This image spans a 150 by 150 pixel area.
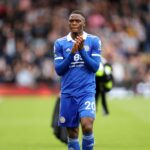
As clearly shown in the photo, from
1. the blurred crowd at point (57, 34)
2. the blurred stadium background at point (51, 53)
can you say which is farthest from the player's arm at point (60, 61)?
the blurred crowd at point (57, 34)

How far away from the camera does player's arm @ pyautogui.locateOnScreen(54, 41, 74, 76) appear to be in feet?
37.0

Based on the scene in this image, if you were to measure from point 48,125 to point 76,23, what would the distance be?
8.75 m

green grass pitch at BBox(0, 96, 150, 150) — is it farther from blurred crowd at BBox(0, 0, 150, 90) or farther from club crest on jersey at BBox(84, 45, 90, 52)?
club crest on jersey at BBox(84, 45, 90, 52)

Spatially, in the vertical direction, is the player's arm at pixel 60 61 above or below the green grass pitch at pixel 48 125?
above

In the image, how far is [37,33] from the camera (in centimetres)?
3191

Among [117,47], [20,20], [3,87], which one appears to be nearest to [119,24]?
[117,47]

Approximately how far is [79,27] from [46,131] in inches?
287

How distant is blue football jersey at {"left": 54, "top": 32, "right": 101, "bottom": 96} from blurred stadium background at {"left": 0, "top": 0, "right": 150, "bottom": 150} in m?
9.07

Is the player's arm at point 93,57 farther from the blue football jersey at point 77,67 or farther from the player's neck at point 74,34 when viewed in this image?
the player's neck at point 74,34

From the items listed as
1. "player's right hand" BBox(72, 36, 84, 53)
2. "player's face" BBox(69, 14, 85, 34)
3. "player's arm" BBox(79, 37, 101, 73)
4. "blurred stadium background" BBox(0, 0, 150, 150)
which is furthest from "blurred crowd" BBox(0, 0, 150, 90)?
"player's right hand" BBox(72, 36, 84, 53)

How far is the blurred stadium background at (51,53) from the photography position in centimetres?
2455

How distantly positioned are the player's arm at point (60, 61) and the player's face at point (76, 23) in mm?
382

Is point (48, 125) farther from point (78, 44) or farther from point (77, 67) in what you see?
point (78, 44)

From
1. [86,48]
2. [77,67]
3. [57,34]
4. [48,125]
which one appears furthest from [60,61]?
[57,34]
